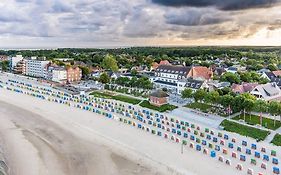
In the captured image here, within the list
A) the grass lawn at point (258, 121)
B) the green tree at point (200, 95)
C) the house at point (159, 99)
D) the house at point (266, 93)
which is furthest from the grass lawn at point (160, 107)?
the house at point (266, 93)

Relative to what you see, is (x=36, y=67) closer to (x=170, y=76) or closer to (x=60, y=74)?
(x=60, y=74)

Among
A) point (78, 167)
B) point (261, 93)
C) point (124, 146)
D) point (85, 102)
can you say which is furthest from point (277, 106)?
point (85, 102)

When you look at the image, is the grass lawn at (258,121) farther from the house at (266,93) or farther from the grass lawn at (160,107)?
the grass lawn at (160,107)

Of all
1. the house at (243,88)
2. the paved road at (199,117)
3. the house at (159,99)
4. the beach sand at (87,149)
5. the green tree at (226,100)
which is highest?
the house at (243,88)

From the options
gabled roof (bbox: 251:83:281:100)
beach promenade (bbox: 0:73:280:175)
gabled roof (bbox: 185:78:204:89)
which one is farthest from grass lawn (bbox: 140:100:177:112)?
gabled roof (bbox: 251:83:281:100)

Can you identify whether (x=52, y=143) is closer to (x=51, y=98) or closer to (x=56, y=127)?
(x=56, y=127)

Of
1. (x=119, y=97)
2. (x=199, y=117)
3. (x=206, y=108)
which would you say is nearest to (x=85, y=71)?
(x=119, y=97)
